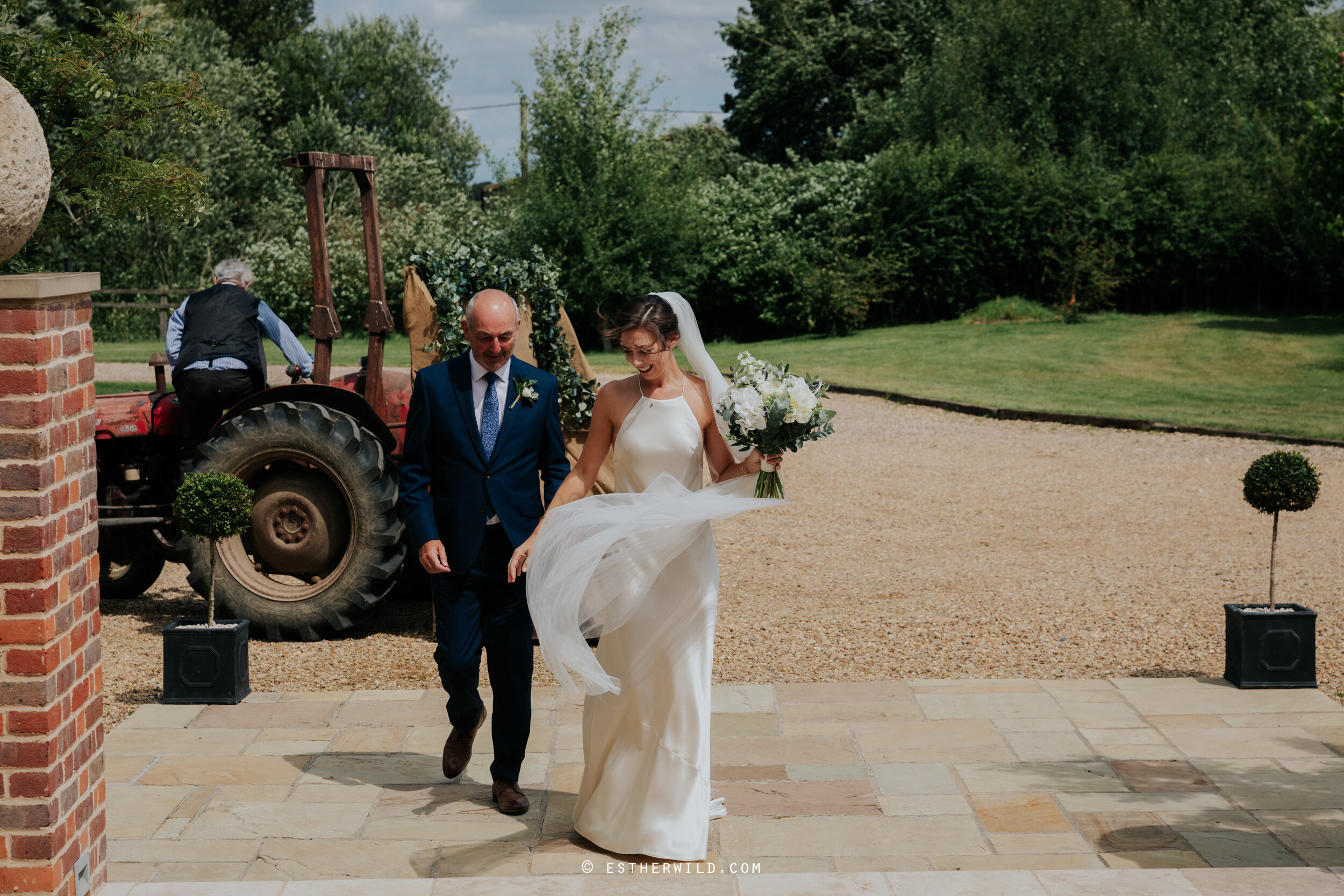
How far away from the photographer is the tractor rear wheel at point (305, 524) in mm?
6910

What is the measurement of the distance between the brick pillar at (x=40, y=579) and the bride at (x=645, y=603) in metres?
1.47

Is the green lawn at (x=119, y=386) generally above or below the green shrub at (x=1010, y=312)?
below

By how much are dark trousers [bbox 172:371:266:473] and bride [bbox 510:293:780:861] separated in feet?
12.5

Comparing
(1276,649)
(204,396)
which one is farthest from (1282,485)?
(204,396)

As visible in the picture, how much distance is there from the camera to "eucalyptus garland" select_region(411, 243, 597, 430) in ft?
22.6

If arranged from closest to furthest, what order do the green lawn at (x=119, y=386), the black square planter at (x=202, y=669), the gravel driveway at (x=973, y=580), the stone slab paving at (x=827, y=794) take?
1. the stone slab paving at (x=827, y=794)
2. the black square planter at (x=202, y=669)
3. the gravel driveway at (x=973, y=580)
4. the green lawn at (x=119, y=386)

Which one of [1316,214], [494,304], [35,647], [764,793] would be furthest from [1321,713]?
[1316,214]

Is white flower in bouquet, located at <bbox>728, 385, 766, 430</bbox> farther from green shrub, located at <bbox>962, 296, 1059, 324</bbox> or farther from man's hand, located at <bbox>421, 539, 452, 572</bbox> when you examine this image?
green shrub, located at <bbox>962, 296, 1059, 324</bbox>

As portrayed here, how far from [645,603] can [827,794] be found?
3.81 ft

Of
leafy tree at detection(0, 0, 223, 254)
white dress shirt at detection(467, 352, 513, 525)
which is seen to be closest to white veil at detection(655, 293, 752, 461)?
white dress shirt at detection(467, 352, 513, 525)

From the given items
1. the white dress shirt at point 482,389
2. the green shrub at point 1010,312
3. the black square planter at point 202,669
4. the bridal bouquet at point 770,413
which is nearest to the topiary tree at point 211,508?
the black square planter at point 202,669

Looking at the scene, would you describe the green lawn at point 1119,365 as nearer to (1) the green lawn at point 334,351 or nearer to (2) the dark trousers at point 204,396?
(1) the green lawn at point 334,351

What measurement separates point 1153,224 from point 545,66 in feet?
46.3

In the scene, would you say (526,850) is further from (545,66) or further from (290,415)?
(545,66)
